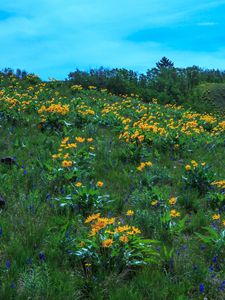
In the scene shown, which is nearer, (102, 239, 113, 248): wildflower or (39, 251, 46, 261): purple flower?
(102, 239, 113, 248): wildflower

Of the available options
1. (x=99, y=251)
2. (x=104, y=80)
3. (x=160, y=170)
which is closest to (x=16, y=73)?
(x=104, y=80)

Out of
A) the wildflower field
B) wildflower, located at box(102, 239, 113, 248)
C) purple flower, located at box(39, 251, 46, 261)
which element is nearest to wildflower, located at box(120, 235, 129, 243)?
the wildflower field

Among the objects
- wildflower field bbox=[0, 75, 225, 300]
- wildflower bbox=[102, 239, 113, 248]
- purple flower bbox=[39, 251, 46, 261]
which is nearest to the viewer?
wildflower field bbox=[0, 75, 225, 300]

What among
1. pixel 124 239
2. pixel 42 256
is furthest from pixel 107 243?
pixel 42 256

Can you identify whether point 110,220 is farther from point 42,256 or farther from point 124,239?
point 42,256

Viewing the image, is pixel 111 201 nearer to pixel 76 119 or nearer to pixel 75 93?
pixel 76 119

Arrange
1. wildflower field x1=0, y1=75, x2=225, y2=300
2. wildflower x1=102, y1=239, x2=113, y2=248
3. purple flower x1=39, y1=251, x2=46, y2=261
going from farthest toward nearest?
purple flower x1=39, y1=251, x2=46, y2=261 → wildflower x1=102, y1=239, x2=113, y2=248 → wildflower field x1=0, y1=75, x2=225, y2=300

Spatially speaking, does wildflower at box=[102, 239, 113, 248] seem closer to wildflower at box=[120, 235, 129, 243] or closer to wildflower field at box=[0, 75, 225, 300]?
wildflower field at box=[0, 75, 225, 300]

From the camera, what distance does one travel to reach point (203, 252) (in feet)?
15.5

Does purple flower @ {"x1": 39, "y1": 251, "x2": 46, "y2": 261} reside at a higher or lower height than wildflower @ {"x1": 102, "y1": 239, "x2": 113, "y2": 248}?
lower

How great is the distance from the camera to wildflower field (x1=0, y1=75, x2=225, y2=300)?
3814 millimetres

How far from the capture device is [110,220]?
428 centimetres

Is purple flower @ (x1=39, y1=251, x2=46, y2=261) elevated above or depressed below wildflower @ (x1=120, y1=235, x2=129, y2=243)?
below

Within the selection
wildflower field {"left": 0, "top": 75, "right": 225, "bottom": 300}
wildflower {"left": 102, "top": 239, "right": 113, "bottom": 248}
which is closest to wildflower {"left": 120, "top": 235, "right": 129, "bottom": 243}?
wildflower field {"left": 0, "top": 75, "right": 225, "bottom": 300}
